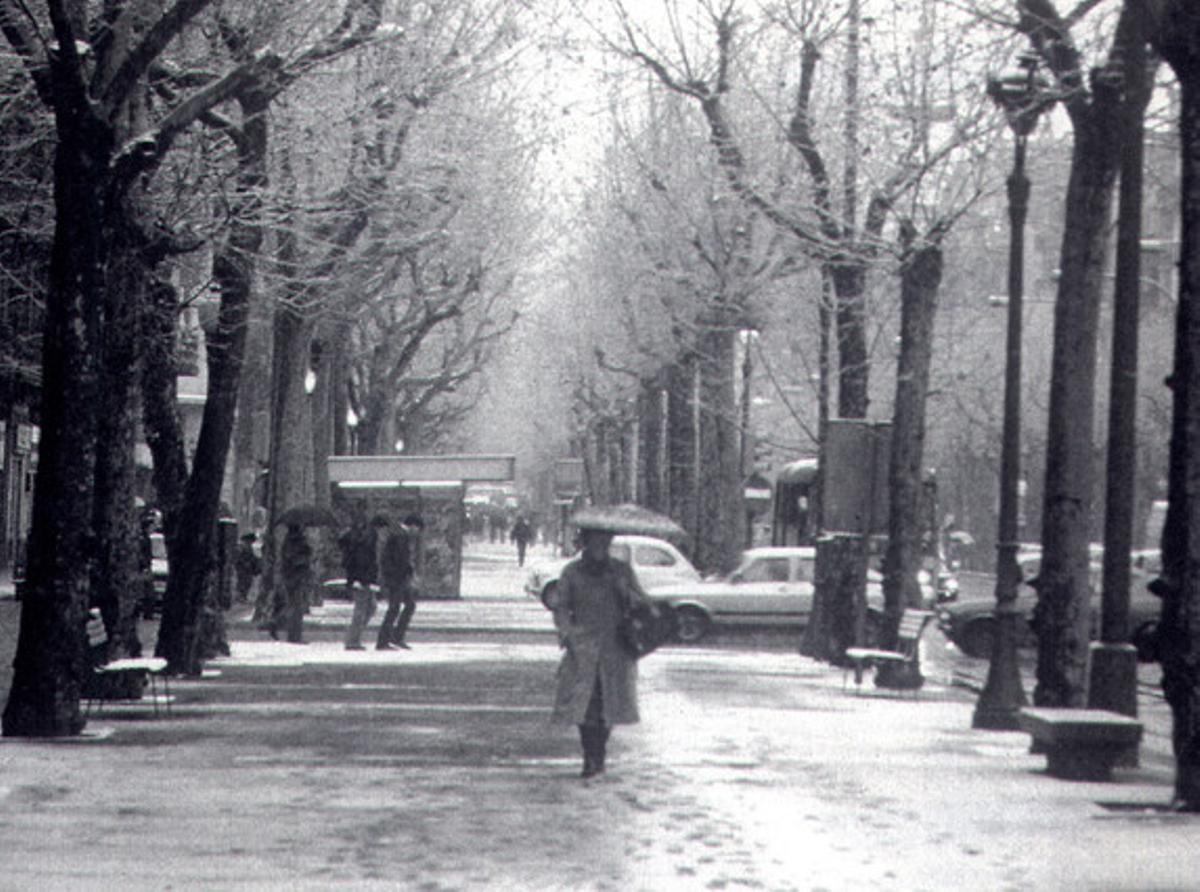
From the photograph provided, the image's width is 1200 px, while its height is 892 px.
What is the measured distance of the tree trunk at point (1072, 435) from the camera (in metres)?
20.4

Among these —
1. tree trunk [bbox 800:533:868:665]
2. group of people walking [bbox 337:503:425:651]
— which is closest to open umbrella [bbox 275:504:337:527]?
group of people walking [bbox 337:503:425:651]

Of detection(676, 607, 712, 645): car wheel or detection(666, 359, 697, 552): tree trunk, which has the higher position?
detection(666, 359, 697, 552): tree trunk

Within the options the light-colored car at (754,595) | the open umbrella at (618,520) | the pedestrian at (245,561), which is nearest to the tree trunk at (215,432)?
the open umbrella at (618,520)

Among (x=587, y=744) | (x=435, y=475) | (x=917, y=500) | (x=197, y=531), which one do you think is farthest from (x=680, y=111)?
(x=587, y=744)

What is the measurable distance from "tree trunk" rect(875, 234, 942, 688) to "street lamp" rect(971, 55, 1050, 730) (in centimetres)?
575

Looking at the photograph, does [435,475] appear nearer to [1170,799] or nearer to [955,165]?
[955,165]

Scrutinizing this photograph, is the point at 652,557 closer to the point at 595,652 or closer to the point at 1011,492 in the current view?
the point at 1011,492

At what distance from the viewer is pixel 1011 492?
2419cm

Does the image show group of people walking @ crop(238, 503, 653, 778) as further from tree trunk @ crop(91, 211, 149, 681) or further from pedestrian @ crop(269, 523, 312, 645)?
pedestrian @ crop(269, 523, 312, 645)

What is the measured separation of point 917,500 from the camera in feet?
103

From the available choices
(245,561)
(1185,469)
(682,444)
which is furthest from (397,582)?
(682,444)

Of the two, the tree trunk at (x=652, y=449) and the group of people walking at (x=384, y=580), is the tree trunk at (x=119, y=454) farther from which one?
the tree trunk at (x=652, y=449)

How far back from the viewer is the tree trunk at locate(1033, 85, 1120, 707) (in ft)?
67.1

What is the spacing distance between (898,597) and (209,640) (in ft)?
27.0
